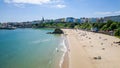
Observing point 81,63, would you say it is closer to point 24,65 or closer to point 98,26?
point 24,65

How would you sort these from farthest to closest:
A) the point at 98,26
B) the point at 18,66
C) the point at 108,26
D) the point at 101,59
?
1. the point at 98,26
2. the point at 108,26
3. the point at 101,59
4. the point at 18,66

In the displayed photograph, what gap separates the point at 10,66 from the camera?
28.5 m

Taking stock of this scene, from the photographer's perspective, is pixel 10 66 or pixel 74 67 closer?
pixel 74 67

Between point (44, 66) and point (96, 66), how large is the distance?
23.5 feet

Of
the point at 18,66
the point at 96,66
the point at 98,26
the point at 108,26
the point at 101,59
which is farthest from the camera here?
the point at 98,26

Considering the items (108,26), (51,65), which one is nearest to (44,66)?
(51,65)

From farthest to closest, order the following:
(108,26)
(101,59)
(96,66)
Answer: (108,26)
(101,59)
(96,66)

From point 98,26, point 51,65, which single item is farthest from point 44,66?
point 98,26

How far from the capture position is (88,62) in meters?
28.7

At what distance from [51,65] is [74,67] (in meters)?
3.78

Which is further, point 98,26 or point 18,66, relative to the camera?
point 98,26

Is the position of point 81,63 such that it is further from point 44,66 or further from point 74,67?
point 44,66

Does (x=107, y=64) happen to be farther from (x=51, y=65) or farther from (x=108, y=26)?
(x=108, y=26)

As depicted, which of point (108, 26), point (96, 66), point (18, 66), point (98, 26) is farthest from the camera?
point (98, 26)
